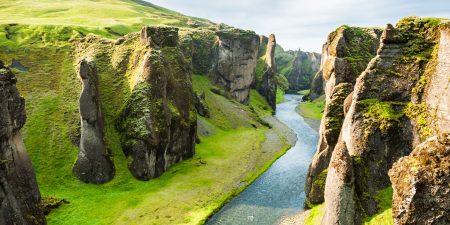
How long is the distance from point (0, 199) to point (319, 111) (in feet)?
455

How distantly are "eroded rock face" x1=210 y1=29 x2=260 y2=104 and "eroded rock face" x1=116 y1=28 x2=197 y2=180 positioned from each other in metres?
69.9

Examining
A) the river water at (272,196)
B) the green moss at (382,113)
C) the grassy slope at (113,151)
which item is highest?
the green moss at (382,113)

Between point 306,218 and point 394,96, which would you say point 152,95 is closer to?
point 306,218

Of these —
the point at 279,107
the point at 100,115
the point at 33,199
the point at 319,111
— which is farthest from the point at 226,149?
the point at 279,107

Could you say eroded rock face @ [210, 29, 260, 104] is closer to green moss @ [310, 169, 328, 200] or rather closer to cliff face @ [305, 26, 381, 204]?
cliff face @ [305, 26, 381, 204]

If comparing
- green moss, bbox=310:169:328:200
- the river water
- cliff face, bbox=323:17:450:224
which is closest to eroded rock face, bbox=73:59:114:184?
the river water

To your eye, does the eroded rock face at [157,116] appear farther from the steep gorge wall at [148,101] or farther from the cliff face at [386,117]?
the cliff face at [386,117]

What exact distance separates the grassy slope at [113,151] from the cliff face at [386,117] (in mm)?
23797

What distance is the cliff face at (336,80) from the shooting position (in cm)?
4941

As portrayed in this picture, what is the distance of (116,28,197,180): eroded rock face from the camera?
65.7 meters

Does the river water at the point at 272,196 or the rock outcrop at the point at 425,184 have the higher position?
the rock outcrop at the point at 425,184

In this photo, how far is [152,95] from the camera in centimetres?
7131

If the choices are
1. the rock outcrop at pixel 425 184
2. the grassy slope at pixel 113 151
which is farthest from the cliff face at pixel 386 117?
the grassy slope at pixel 113 151

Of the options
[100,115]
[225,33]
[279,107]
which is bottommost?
[279,107]
